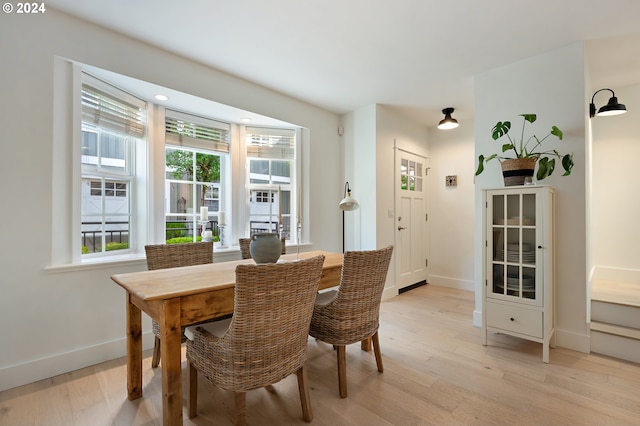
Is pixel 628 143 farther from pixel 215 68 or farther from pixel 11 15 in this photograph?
pixel 11 15

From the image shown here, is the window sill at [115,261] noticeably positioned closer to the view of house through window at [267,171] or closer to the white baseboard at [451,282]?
the view of house through window at [267,171]

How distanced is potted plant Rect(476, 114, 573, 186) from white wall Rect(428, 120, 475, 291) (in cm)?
159

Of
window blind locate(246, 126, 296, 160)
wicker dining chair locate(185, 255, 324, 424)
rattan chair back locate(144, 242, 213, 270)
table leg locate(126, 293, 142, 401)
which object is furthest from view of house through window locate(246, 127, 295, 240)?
wicker dining chair locate(185, 255, 324, 424)

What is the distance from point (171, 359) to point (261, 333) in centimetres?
45

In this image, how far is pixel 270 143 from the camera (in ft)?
12.5

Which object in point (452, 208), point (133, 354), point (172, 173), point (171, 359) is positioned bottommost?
point (133, 354)

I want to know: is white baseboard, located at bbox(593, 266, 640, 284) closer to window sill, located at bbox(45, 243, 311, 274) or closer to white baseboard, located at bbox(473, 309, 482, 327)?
white baseboard, located at bbox(473, 309, 482, 327)

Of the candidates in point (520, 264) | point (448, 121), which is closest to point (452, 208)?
point (448, 121)

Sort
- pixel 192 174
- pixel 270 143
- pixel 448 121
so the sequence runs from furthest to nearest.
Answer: pixel 448 121 → pixel 270 143 → pixel 192 174

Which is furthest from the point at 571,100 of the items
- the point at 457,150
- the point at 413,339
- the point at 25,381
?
the point at 25,381

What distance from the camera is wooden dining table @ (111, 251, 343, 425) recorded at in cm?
142

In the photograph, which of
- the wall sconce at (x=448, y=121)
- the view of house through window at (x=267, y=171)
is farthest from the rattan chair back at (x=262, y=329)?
the wall sconce at (x=448, y=121)

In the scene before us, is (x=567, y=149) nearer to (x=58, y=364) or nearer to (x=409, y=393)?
(x=409, y=393)

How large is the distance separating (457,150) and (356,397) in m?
3.93
